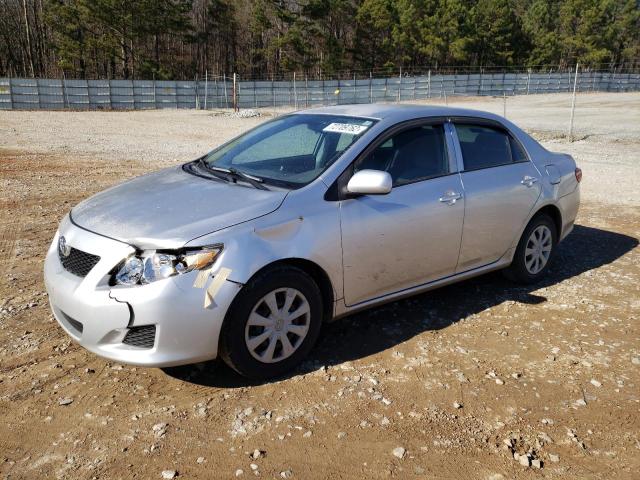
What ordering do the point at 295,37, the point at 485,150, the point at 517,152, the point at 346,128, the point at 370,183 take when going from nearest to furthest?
the point at 370,183 → the point at 346,128 → the point at 485,150 → the point at 517,152 → the point at 295,37

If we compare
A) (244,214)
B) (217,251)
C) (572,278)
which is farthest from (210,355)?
(572,278)

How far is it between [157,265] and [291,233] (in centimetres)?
79

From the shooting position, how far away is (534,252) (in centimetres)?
521

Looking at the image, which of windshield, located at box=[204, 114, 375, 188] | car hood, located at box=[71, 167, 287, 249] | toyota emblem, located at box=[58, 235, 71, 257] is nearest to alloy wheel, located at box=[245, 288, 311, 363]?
car hood, located at box=[71, 167, 287, 249]

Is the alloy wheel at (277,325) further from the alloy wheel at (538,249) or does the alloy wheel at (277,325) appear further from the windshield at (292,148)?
the alloy wheel at (538,249)

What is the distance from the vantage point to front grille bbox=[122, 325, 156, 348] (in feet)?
10.2

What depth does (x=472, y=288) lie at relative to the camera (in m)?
5.24

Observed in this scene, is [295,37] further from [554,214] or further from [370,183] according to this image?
[370,183]

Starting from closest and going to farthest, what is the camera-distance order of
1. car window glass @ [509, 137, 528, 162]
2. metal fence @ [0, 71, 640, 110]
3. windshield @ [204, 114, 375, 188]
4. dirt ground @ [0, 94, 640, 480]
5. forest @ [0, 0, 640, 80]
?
dirt ground @ [0, 94, 640, 480], windshield @ [204, 114, 375, 188], car window glass @ [509, 137, 528, 162], metal fence @ [0, 71, 640, 110], forest @ [0, 0, 640, 80]

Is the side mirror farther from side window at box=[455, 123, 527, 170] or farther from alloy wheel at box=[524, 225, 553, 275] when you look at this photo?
alloy wheel at box=[524, 225, 553, 275]

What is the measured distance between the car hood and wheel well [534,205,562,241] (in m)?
2.70

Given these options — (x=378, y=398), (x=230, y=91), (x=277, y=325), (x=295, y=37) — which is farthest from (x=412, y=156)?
(x=295, y=37)

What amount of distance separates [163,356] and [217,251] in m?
0.63

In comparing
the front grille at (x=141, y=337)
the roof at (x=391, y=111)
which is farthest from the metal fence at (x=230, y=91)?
the front grille at (x=141, y=337)
